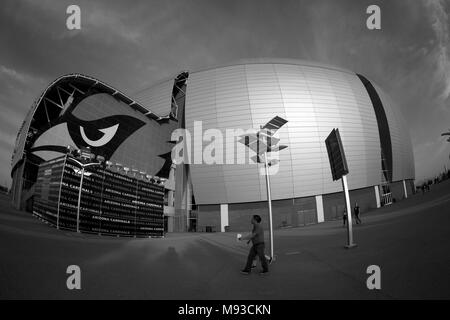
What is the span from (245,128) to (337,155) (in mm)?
25970

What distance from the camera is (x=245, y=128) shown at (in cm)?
3375

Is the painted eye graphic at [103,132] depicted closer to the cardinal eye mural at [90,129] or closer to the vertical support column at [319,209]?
the cardinal eye mural at [90,129]

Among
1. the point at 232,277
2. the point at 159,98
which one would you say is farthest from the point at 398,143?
the point at 232,277

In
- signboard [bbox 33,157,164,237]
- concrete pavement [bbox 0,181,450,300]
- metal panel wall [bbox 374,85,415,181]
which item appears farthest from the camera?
metal panel wall [bbox 374,85,415,181]

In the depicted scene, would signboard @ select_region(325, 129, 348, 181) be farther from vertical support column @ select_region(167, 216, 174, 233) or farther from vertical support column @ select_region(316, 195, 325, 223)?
vertical support column @ select_region(167, 216, 174, 233)

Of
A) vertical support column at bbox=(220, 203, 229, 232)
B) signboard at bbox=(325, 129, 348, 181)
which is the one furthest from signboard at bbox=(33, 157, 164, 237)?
vertical support column at bbox=(220, 203, 229, 232)

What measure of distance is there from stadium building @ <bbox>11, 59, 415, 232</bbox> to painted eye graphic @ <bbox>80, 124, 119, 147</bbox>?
131mm

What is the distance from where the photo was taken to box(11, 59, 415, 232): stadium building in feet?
96.6

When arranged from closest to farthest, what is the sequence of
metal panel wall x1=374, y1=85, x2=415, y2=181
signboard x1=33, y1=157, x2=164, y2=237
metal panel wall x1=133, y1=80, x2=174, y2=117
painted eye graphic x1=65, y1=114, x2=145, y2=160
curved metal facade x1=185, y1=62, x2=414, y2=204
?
signboard x1=33, y1=157, x2=164, y2=237 → painted eye graphic x1=65, y1=114, x2=145, y2=160 → curved metal facade x1=185, y1=62, x2=414, y2=204 → metal panel wall x1=133, y1=80, x2=174, y2=117 → metal panel wall x1=374, y1=85, x2=415, y2=181

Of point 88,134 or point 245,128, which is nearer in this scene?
point 88,134

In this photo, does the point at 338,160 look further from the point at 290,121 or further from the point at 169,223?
the point at 169,223

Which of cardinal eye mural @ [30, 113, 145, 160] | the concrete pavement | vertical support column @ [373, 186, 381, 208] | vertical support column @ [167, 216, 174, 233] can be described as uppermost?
cardinal eye mural @ [30, 113, 145, 160]
